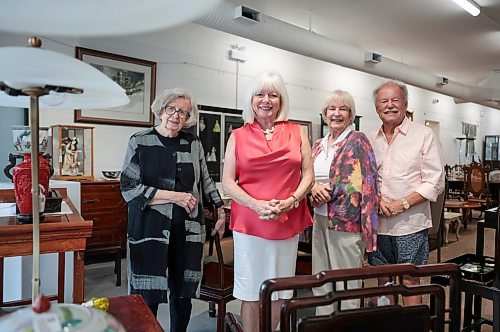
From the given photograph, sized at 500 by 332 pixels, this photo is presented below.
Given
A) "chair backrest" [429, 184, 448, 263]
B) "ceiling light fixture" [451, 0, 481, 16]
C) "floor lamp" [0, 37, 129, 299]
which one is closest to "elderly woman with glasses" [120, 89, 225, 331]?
"floor lamp" [0, 37, 129, 299]

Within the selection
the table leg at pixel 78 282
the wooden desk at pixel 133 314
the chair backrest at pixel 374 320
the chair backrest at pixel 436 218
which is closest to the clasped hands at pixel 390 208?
the chair backrest at pixel 374 320

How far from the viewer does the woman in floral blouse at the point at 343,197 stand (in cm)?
220

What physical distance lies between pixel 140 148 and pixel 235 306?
72.5 inches

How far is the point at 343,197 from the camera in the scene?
7.34 feet

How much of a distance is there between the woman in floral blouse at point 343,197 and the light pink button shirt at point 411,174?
0.32ft

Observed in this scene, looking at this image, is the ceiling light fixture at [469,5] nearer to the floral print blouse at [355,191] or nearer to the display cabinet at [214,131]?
the display cabinet at [214,131]

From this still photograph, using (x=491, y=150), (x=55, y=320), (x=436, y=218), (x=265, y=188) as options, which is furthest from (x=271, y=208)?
(x=491, y=150)

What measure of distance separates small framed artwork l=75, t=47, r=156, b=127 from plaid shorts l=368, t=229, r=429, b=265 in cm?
349

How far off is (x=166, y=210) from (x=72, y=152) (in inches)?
101

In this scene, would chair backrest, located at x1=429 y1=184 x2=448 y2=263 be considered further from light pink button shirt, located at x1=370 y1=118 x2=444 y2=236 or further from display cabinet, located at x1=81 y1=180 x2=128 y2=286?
display cabinet, located at x1=81 y1=180 x2=128 y2=286

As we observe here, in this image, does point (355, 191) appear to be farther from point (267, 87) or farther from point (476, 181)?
point (476, 181)

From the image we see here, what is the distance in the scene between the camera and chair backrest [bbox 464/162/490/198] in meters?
7.78

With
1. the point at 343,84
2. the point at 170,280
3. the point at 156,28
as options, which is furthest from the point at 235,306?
the point at 343,84

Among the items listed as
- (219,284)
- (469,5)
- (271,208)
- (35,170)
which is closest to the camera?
(35,170)
